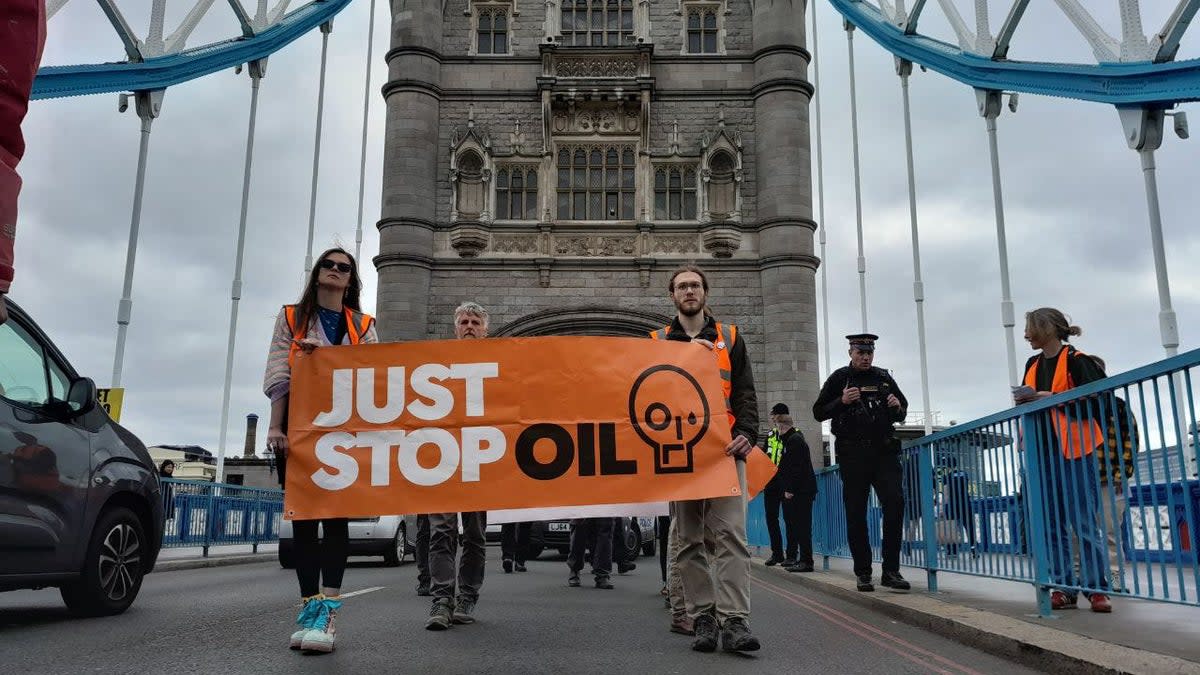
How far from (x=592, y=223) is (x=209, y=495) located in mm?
13886

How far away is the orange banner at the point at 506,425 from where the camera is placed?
5.34m

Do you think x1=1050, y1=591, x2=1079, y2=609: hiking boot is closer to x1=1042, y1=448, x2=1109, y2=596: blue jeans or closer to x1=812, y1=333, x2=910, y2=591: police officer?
x1=1042, y1=448, x2=1109, y2=596: blue jeans

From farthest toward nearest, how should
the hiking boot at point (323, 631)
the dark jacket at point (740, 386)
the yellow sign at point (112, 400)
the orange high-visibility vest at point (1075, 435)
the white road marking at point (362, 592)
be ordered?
the yellow sign at point (112, 400) → the white road marking at point (362, 592) → the dark jacket at point (740, 386) → the orange high-visibility vest at point (1075, 435) → the hiking boot at point (323, 631)

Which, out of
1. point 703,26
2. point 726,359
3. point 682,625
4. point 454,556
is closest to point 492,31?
point 703,26

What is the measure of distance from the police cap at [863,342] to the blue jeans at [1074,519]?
2278 millimetres

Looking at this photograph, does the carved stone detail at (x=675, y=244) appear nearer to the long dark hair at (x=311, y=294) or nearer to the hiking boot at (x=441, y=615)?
the hiking boot at (x=441, y=615)

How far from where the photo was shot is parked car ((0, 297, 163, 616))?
552 cm

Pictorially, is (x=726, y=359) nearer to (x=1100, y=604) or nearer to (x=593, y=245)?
(x=1100, y=604)

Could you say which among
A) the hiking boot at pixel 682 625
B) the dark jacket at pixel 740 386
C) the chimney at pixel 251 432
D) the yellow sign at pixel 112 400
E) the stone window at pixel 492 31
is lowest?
the hiking boot at pixel 682 625

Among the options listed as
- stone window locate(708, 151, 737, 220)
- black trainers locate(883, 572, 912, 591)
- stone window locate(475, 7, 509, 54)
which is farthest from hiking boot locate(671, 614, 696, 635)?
A: stone window locate(475, 7, 509, 54)

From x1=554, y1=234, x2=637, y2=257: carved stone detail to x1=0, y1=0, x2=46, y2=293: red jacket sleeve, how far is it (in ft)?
78.8

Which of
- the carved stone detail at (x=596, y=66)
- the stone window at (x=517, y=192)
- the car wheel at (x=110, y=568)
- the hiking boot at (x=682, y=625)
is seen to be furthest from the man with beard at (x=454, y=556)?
the carved stone detail at (x=596, y=66)

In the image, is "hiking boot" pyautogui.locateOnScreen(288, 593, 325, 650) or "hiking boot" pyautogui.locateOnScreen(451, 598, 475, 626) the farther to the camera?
"hiking boot" pyautogui.locateOnScreen(451, 598, 475, 626)

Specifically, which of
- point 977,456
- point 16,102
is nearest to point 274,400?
point 16,102
